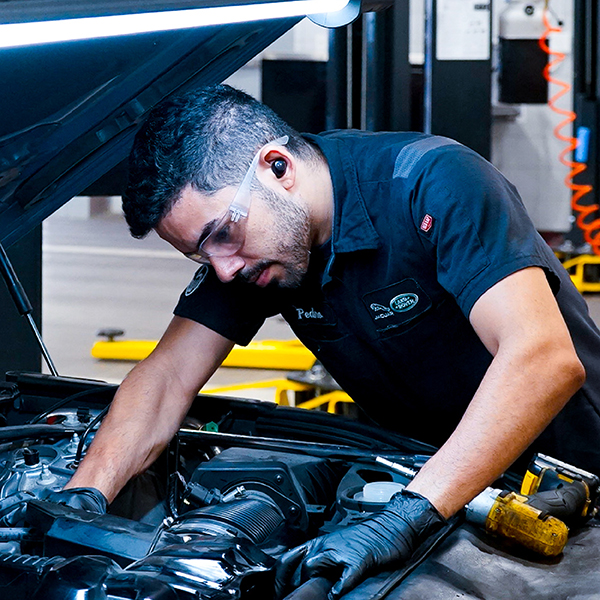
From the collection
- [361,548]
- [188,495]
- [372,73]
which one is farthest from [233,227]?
[372,73]

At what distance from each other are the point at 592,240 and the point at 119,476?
5.30 metres

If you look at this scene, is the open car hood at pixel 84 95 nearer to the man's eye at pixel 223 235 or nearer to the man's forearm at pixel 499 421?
the man's eye at pixel 223 235

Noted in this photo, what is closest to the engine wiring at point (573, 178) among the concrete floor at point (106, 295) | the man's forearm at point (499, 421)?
the concrete floor at point (106, 295)

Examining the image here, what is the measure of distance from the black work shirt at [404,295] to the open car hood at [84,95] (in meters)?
0.25

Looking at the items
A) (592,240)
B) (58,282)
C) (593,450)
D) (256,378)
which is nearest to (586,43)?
(592,240)

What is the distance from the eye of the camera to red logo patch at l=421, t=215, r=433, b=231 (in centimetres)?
149

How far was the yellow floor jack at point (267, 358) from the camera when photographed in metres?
3.71

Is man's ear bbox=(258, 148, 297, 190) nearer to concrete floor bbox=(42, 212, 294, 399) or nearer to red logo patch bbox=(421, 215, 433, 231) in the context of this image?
red logo patch bbox=(421, 215, 433, 231)

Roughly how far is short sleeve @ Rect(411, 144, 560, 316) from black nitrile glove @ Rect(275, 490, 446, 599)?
0.34 meters

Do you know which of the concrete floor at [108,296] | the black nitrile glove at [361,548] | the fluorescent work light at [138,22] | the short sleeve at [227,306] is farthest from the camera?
the concrete floor at [108,296]

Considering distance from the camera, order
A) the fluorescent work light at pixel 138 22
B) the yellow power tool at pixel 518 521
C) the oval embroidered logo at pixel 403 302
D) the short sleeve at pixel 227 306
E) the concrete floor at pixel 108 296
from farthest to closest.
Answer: the concrete floor at pixel 108 296 < the short sleeve at pixel 227 306 < the oval embroidered logo at pixel 403 302 < the yellow power tool at pixel 518 521 < the fluorescent work light at pixel 138 22

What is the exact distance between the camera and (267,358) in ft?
14.6

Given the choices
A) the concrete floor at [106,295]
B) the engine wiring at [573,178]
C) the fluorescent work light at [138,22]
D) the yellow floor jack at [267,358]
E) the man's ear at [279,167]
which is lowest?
the concrete floor at [106,295]

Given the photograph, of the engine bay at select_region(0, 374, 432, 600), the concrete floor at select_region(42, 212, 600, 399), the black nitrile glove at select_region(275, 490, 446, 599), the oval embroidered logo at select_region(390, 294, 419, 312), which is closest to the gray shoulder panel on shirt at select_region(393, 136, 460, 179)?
the oval embroidered logo at select_region(390, 294, 419, 312)
